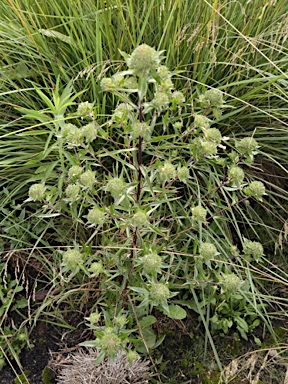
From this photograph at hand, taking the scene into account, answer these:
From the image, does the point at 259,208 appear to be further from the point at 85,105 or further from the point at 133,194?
the point at 85,105

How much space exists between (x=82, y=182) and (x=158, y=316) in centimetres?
69

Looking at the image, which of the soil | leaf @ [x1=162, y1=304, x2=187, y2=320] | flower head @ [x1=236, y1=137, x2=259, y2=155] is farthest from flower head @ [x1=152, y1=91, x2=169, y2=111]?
the soil

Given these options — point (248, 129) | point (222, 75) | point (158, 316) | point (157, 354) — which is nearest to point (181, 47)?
point (222, 75)

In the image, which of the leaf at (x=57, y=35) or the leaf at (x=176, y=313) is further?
the leaf at (x=57, y=35)

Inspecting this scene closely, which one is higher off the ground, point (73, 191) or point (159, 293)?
point (73, 191)

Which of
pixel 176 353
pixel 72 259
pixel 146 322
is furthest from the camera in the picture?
pixel 176 353

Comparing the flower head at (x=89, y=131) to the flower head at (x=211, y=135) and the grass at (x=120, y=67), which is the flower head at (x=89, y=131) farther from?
the grass at (x=120, y=67)

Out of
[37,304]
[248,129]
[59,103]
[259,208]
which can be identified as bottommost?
[37,304]

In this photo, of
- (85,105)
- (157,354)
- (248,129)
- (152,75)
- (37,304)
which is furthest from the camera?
(248,129)

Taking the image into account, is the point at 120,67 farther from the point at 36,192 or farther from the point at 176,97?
the point at 36,192

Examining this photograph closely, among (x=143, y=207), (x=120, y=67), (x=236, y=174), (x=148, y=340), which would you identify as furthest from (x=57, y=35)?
(x=148, y=340)

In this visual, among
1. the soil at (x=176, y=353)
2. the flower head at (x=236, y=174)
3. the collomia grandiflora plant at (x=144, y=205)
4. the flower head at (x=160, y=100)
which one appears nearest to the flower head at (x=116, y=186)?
the collomia grandiflora plant at (x=144, y=205)

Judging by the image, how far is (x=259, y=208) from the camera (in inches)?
72.6

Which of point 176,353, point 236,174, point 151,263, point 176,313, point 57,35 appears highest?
point 57,35
